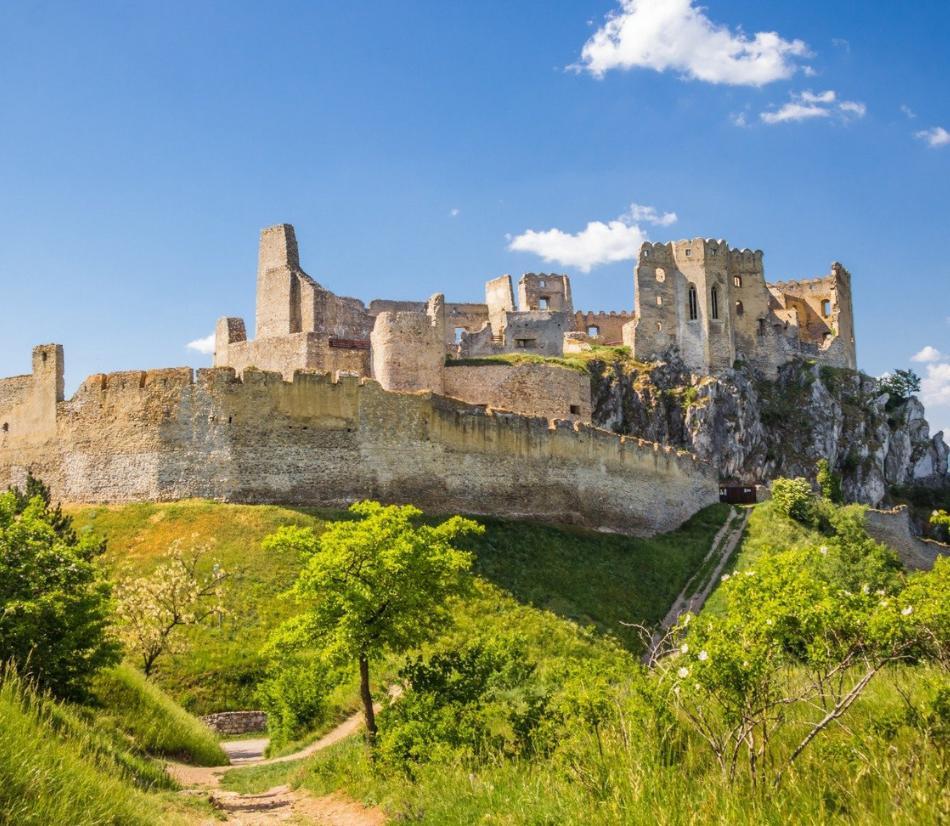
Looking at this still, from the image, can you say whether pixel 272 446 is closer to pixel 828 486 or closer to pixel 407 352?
pixel 407 352

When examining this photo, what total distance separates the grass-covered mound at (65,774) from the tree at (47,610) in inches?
34.5

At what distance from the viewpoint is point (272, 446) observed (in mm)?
32844

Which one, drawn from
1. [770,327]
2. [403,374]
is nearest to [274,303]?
[403,374]

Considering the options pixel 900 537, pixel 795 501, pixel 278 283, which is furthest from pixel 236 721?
pixel 900 537

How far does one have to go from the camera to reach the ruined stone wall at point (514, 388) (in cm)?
4897

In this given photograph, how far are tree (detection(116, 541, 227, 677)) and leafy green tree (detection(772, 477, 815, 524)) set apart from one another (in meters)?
29.8

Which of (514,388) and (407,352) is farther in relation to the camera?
(514,388)

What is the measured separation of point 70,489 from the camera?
33562 mm

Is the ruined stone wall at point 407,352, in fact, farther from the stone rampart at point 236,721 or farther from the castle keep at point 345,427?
the stone rampart at point 236,721

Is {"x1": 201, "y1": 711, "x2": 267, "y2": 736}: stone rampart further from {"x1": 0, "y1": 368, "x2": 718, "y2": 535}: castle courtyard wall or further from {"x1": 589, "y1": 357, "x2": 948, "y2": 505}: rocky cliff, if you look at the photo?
{"x1": 589, "y1": 357, "x2": 948, "y2": 505}: rocky cliff

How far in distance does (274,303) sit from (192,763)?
40917 millimetres

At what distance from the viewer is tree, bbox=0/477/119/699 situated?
1585cm

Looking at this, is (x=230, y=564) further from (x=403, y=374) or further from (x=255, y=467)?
(x=403, y=374)

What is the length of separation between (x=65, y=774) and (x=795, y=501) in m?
42.2
